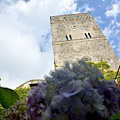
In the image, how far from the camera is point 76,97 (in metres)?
0.55

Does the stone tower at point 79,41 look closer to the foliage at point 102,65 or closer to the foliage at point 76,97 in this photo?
the foliage at point 102,65

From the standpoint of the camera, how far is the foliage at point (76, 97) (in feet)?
1.74

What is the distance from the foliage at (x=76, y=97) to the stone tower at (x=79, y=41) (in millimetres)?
9205

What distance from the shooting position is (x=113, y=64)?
10.8 metres

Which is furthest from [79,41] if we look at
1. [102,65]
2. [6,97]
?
[6,97]

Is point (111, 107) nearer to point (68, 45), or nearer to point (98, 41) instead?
point (68, 45)

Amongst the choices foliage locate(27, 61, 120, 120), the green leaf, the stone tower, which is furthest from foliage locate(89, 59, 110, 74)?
foliage locate(27, 61, 120, 120)

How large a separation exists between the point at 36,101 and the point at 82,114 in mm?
289

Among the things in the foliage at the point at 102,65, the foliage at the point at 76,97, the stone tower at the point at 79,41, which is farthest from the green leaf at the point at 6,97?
the foliage at the point at 102,65

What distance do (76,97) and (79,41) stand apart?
40.9ft

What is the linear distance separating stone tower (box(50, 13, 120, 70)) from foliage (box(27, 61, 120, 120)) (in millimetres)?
9205

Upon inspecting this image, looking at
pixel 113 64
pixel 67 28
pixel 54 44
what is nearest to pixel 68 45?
pixel 54 44

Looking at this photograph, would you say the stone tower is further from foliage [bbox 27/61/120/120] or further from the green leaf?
foliage [bbox 27/61/120/120]

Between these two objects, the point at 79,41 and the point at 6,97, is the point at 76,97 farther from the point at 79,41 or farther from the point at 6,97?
the point at 79,41
